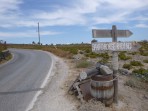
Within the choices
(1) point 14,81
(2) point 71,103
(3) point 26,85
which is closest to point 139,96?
(2) point 71,103

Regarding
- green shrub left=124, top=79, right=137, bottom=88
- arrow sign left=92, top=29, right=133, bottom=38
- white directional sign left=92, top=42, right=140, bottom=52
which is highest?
arrow sign left=92, top=29, right=133, bottom=38

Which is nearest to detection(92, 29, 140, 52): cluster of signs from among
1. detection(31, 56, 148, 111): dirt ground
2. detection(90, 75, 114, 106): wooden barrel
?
detection(90, 75, 114, 106): wooden barrel

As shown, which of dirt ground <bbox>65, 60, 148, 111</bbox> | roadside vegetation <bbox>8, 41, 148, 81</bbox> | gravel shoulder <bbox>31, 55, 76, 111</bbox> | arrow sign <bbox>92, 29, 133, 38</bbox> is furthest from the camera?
roadside vegetation <bbox>8, 41, 148, 81</bbox>

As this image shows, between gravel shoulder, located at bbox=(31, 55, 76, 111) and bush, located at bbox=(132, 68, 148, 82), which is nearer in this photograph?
gravel shoulder, located at bbox=(31, 55, 76, 111)

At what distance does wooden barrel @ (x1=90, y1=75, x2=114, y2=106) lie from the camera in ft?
31.4

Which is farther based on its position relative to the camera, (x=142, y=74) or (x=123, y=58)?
(x=123, y=58)

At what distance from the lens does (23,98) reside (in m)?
10.9

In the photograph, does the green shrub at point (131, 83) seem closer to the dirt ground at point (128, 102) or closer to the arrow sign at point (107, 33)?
the dirt ground at point (128, 102)

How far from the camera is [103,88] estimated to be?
31.3ft

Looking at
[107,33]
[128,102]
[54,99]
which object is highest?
[107,33]

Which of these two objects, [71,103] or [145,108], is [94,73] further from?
[145,108]

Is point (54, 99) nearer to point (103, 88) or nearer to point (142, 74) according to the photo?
point (103, 88)

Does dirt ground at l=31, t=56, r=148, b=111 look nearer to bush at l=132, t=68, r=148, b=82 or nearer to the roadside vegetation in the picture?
bush at l=132, t=68, r=148, b=82

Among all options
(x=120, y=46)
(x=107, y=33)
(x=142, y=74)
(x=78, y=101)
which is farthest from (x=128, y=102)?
(x=142, y=74)
